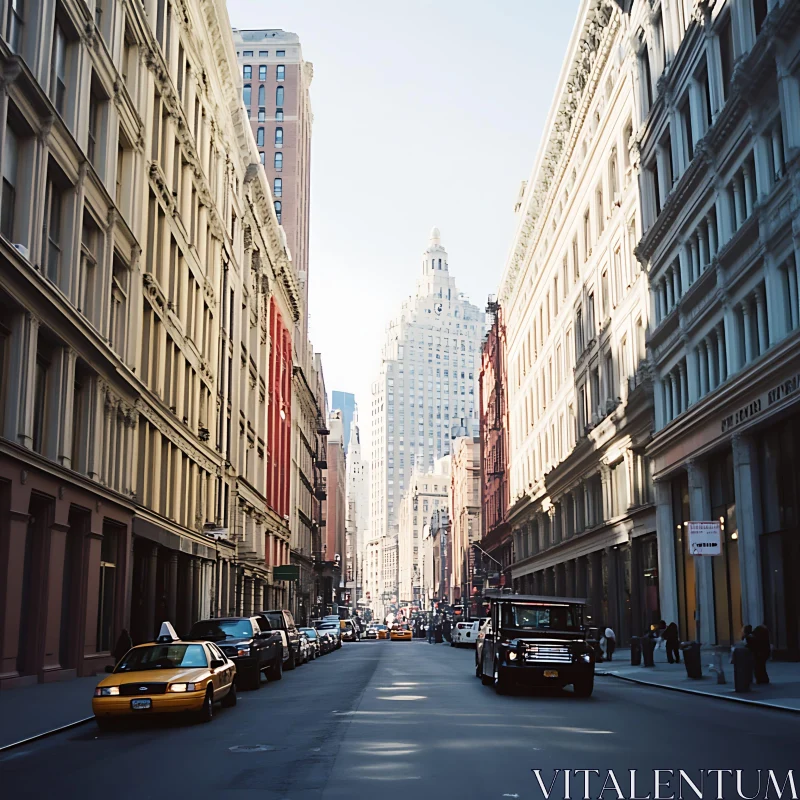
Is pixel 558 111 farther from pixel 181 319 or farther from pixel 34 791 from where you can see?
pixel 34 791

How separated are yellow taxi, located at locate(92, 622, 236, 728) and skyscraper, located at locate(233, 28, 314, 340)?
9985 centimetres

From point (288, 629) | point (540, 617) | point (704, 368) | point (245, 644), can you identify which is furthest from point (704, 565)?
point (245, 644)

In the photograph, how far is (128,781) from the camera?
11.3 m

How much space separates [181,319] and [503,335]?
55.2 meters

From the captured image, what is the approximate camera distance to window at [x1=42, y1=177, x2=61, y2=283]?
90.9 feet

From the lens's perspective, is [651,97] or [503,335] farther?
[503,335]

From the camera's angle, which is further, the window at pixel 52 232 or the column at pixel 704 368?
the column at pixel 704 368

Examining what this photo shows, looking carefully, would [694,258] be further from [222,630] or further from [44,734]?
[44,734]

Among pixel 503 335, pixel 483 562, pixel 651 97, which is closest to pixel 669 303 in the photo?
pixel 651 97

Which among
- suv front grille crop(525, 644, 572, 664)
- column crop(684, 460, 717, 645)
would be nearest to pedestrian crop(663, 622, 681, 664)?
column crop(684, 460, 717, 645)

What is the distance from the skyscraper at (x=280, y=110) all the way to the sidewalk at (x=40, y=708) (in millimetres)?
94687

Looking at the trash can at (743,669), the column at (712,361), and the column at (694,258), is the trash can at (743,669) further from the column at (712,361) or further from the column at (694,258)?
the column at (694,258)

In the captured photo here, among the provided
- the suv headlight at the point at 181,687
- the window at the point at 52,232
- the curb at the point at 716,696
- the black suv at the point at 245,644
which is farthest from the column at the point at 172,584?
the suv headlight at the point at 181,687

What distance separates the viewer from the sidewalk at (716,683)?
2028 centimetres
